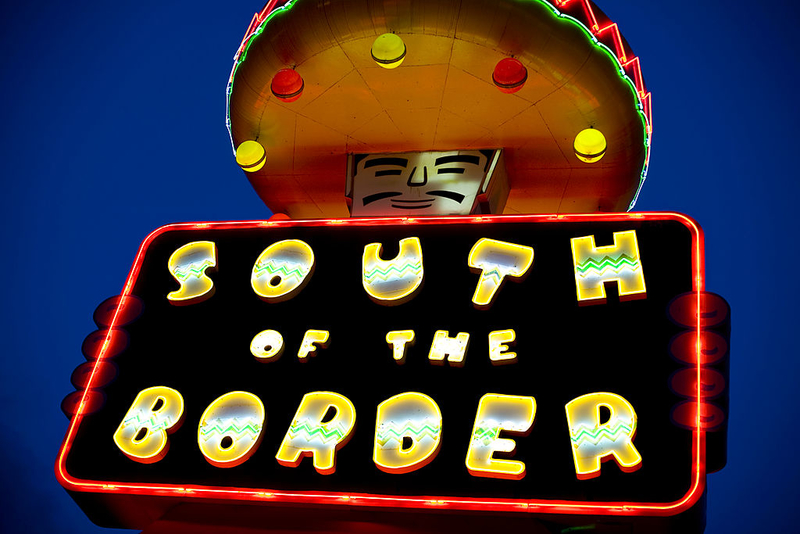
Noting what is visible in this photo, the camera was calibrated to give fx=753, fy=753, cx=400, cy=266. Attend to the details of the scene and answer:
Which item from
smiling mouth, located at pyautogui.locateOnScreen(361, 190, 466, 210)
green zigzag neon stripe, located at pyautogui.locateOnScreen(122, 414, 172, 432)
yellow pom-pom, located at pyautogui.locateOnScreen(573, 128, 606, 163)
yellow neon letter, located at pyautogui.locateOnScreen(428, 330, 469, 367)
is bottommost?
green zigzag neon stripe, located at pyautogui.locateOnScreen(122, 414, 172, 432)

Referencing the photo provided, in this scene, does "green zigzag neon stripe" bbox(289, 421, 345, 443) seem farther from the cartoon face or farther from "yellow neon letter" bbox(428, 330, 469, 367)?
the cartoon face

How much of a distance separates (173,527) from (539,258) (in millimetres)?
4000

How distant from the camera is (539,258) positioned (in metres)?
7.16

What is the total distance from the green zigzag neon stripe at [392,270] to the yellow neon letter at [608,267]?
1.49 m

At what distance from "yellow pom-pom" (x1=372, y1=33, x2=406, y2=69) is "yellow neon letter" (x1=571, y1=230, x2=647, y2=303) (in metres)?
2.83


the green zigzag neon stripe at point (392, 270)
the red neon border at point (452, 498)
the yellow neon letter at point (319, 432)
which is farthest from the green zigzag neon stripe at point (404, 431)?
the green zigzag neon stripe at point (392, 270)

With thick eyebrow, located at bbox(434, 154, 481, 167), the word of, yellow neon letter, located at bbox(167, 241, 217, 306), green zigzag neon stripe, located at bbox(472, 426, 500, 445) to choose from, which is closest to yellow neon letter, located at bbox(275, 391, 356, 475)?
the word of

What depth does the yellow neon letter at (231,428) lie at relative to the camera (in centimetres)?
607

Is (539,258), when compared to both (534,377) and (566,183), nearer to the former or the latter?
(534,377)

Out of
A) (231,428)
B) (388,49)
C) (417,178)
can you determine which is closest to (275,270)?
(231,428)

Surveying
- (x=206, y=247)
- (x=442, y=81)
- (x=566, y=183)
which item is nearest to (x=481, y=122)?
(x=442, y=81)

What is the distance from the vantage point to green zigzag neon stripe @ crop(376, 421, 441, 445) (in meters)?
5.95

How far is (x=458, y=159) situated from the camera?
9750 millimetres

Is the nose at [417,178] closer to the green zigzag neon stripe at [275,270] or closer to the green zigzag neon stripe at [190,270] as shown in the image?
the green zigzag neon stripe at [275,270]
